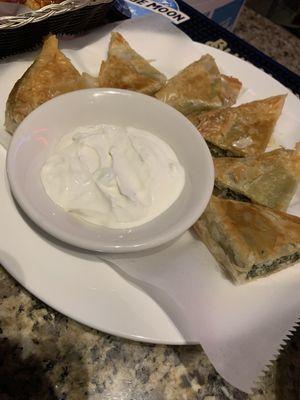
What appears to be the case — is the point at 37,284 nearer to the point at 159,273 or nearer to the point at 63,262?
the point at 63,262

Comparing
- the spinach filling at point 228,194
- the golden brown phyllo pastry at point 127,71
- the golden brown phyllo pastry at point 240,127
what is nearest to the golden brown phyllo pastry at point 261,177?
the spinach filling at point 228,194

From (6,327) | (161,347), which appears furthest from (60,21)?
(161,347)

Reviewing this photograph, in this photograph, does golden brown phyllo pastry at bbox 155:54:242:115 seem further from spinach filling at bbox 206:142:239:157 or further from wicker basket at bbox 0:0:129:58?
wicker basket at bbox 0:0:129:58

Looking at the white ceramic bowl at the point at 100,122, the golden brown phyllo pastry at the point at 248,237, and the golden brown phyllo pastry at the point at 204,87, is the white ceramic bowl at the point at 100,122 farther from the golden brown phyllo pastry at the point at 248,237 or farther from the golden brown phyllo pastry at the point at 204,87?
the golden brown phyllo pastry at the point at 204,87

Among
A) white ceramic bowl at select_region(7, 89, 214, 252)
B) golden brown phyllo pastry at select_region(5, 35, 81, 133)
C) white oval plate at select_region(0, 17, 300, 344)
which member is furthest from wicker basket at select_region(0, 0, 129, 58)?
white oval plate at select_region(0, 17, 300, 344)

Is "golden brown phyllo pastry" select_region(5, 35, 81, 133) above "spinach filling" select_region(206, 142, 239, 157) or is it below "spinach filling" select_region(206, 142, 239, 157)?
above
